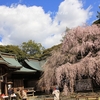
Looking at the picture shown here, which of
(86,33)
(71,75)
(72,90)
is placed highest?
(86,33)

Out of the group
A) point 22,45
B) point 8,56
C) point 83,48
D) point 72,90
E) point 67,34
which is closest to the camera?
point 72,90

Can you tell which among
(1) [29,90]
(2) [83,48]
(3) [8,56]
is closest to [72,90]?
(2) [83,48]

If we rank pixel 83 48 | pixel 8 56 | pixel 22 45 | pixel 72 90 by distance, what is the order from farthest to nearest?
pixel 22 45, pixel 8 56, pixel 83 48, pixel 72 90

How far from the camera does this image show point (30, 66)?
22.4 m

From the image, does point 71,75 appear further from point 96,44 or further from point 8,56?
point 8,56

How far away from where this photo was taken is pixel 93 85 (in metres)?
17.5

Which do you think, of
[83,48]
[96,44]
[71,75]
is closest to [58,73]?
[71,75]

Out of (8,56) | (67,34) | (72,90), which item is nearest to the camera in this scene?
(72,90)

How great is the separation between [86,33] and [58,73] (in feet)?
15.4

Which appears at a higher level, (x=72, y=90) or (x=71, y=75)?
(x=71, y=75)

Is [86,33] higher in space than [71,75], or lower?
higher

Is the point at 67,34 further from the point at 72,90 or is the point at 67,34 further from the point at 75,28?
the point at 72,90

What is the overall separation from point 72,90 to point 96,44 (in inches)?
181

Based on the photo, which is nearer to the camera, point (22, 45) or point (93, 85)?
point (93, 85)
